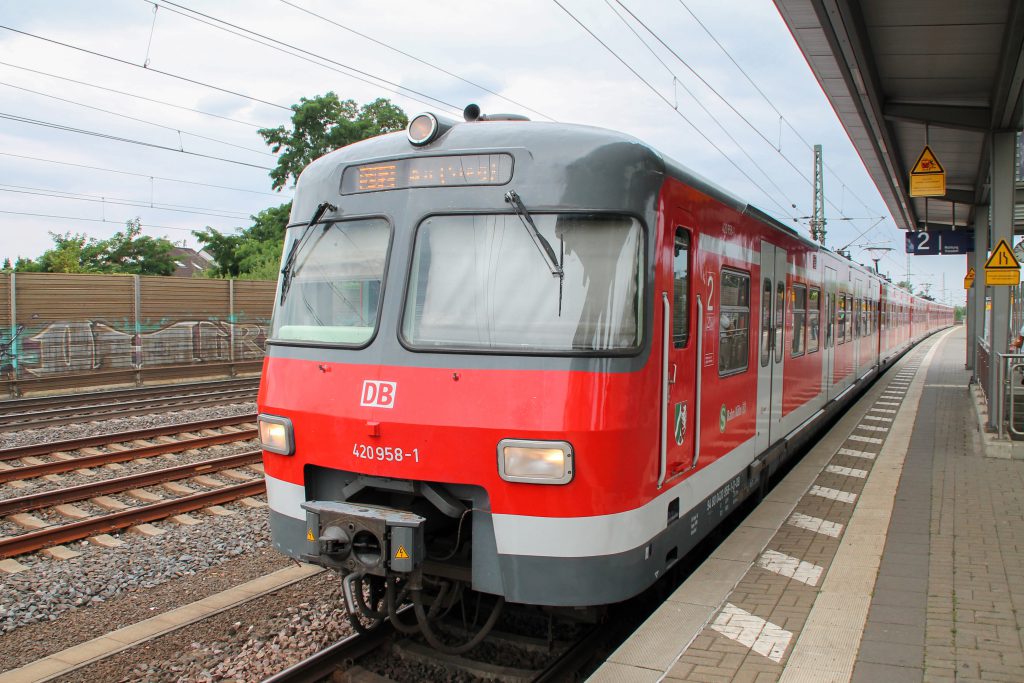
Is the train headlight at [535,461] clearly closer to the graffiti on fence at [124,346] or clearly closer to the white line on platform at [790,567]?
the white line on platform at [790,567]

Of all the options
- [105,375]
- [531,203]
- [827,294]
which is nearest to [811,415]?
[827,294]

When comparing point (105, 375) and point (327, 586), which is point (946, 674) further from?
point (105, 375)

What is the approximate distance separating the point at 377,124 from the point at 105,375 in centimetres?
2266

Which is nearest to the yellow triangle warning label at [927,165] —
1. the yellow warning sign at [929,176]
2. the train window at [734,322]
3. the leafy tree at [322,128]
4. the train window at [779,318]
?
the yellow warning sign at [929,176]

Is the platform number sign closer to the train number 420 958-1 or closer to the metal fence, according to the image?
the metal fence

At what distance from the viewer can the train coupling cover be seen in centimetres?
405

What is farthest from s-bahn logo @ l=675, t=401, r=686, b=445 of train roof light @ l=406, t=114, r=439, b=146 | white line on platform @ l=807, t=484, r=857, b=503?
white line on platform @ l=807, t=484, r=857, b=503

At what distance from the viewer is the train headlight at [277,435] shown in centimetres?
473

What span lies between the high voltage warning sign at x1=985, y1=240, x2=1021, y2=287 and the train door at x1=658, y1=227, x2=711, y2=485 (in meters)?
8.41

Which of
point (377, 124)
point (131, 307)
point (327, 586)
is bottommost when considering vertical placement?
point (327, 586)

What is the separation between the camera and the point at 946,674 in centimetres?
394

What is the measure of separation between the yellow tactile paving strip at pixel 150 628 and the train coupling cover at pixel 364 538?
5.00 ft

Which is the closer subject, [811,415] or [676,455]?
[676,455]

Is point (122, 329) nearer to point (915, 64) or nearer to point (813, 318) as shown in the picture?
point (813, 318)
